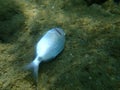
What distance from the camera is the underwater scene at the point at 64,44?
9.43 ft

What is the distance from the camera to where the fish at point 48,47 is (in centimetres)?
291

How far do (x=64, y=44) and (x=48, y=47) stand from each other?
11.6 inches

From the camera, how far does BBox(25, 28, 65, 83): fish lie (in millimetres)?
2906

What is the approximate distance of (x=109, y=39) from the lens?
129 inches

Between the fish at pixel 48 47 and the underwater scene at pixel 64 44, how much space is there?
0.6 inches

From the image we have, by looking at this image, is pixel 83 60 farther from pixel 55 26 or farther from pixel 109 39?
pixel 55 26

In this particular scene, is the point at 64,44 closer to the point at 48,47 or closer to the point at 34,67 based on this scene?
the point at 48,47

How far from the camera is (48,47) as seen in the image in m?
3.08

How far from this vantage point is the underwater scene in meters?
2.88

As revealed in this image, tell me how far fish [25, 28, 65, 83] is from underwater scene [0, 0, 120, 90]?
0.01 meters

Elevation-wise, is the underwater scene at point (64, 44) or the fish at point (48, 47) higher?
the fish at point (48, 47)

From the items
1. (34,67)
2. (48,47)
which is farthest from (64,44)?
(34,67)

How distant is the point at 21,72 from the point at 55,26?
0.97 metres

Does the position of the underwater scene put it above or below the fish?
below
